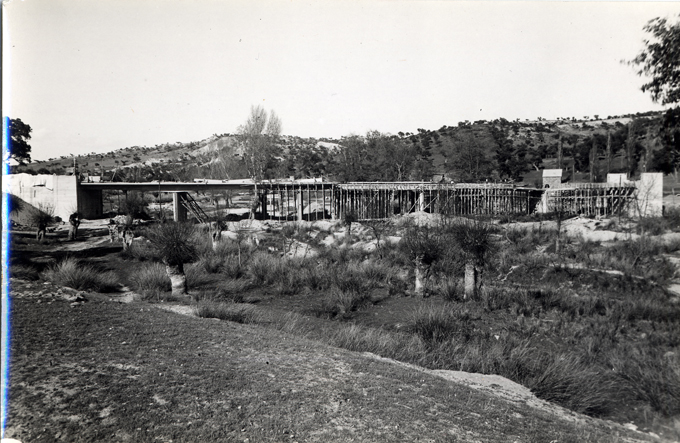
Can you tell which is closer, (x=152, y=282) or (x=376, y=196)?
(x=152, y=282)

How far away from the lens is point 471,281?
1290 cm

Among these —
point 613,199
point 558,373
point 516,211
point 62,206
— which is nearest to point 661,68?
point 558,373

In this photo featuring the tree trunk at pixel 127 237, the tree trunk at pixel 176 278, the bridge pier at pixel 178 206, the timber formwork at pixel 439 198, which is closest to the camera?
the tree trunk at pixel 176 278

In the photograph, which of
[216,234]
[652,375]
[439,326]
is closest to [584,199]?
[216,234]

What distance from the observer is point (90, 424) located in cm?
420

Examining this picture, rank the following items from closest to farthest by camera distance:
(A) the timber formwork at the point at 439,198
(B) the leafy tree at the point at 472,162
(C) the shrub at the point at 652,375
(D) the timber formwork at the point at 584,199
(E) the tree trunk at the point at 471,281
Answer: (C) the shrub at the point at 652,375 → (E) the tree trunk at the point at 471,281 → (D) the timber formwork at the point at 584,199 → (A) the timber formwork at the point at 439,198 → (B) the leafy tree at the point at 472,162

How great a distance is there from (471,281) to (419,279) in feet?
5.24

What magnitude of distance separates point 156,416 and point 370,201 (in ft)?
108

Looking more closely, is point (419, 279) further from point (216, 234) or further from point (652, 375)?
point (216, 234)

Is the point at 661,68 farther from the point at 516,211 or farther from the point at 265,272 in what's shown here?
the point at 516,211

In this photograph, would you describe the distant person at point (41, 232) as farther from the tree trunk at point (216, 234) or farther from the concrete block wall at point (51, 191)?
the concrete block wall at point (51, 191)

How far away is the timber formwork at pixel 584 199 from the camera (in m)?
30.8

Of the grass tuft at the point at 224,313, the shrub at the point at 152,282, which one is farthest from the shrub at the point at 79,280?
the grass tuft at the point at 224,313

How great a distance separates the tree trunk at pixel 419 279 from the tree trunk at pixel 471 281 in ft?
4.41
